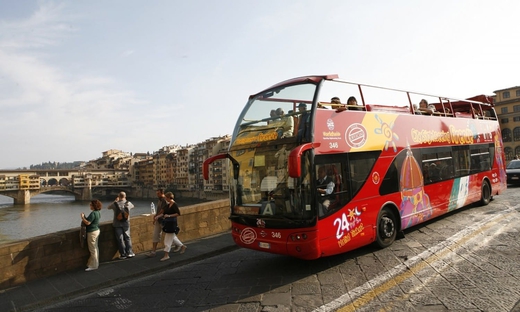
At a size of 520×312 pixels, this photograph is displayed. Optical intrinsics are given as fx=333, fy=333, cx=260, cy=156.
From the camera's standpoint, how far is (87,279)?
6.44 m

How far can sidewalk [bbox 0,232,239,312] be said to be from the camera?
18.3ft

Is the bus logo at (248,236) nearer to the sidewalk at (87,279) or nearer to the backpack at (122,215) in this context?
the sidewalk at (87,279)

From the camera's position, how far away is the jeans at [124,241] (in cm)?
775

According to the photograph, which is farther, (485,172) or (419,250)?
(485,172)

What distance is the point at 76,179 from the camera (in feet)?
427

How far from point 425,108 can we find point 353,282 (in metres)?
5.97

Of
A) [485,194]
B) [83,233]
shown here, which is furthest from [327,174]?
[485,194]

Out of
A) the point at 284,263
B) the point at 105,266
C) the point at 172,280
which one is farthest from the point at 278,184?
the point at 105,266

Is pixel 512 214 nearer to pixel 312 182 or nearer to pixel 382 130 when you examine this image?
pixel 382 130

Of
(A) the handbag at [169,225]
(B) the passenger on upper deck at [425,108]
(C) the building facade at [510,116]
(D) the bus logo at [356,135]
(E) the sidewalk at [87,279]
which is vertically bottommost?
(E) the sidewalk at [87,279]

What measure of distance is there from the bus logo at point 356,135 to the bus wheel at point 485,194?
715 centimetres

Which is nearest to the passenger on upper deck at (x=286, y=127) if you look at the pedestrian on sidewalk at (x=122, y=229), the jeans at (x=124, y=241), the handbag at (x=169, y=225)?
the handbag at (x=169, y=225)

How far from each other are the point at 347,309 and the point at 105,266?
214 inches

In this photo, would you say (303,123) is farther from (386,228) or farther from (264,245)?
(386,228)
